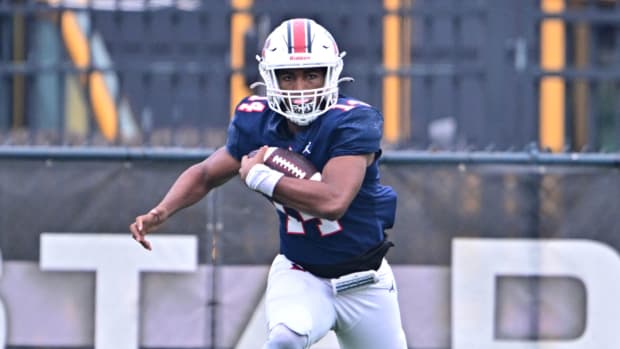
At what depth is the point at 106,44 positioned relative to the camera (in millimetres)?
10680

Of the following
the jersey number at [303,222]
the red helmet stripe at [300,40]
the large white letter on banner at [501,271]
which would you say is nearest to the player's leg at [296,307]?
the jersey number at [303,222]

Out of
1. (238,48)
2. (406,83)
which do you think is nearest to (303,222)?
(406,83)

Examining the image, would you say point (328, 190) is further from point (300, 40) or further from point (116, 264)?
point (116, 264)

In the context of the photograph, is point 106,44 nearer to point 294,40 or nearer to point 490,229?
point 490,229

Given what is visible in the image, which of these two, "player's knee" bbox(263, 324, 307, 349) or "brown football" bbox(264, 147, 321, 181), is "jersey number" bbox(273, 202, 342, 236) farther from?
"player's knee" bbox(263, 324, 307, 349)

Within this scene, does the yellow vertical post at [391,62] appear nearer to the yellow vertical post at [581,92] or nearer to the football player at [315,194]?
the yellow vertical post at [581,92]

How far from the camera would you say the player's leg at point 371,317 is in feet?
18.4

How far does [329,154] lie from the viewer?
17.7ft

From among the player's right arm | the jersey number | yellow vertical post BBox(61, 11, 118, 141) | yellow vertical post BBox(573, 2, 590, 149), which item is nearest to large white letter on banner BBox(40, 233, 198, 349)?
the player's right arm

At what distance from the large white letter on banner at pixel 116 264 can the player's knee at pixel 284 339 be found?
1576 mm

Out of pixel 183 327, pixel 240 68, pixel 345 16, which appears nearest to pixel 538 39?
pixel 345 16

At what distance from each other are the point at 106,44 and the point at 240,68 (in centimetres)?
174

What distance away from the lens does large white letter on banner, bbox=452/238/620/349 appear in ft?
22.1

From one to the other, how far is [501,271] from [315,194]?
194 centimetres
